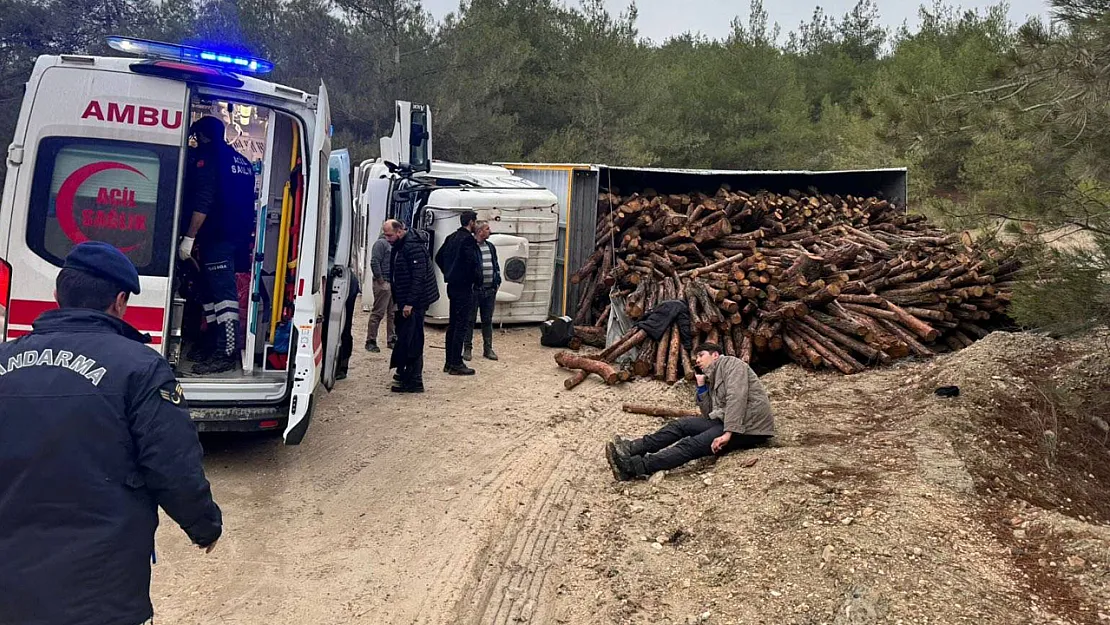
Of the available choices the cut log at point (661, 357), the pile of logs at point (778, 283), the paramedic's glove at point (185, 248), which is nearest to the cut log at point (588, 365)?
the pile of logs at point (778, 283)

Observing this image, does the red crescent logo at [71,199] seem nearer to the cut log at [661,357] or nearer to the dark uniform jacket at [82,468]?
the dark uniform jacket at [82,468]

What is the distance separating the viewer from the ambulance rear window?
5984 mm

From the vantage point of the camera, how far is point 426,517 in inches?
241

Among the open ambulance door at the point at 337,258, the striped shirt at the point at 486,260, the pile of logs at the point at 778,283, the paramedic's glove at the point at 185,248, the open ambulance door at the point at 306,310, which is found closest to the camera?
the open ambulance door at the point at 306,310

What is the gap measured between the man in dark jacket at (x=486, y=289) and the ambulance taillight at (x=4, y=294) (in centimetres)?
553

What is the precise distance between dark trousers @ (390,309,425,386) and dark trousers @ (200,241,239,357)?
2412 millimetres

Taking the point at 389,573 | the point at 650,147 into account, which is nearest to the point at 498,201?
the point at 389,573

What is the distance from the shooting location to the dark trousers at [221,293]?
7.10 meters

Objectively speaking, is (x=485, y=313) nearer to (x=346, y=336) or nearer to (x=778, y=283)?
(x=346, y=336)

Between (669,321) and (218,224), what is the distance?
18.4 ft

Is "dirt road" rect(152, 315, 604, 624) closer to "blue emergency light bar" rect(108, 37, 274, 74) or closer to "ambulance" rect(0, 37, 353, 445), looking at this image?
"ambulance" rect(0, 37, 353, 445)

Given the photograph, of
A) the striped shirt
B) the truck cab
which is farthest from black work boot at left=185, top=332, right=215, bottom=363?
the truck cab

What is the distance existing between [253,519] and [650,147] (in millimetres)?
25686

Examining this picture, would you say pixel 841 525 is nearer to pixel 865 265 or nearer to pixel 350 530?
pixel 350 530
